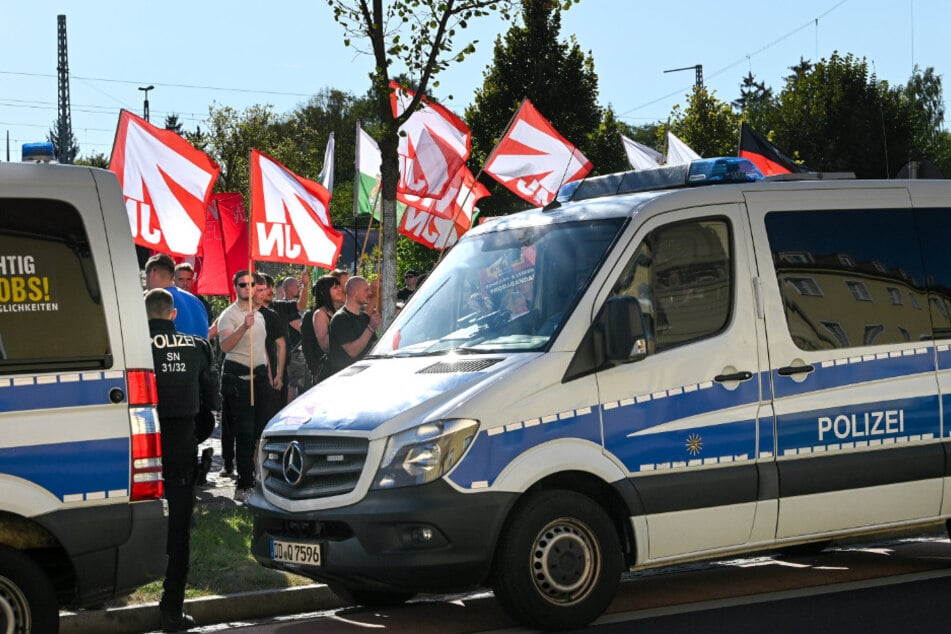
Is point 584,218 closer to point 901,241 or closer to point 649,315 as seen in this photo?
point 649,315

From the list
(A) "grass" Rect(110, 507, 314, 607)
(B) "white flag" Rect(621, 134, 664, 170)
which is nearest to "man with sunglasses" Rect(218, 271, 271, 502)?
(A) "grass" Rect(110, 507, 314, 607)

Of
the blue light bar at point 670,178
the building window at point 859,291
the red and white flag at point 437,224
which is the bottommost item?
the building window at point 859,291

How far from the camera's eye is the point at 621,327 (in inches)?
281

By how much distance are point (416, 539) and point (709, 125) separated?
3914 cm

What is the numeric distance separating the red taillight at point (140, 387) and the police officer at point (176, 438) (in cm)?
140

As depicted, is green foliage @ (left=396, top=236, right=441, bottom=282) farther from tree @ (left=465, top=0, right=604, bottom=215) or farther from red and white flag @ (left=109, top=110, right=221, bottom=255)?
red and white flag @ (left=109, top=110, right=221, bottom=255)

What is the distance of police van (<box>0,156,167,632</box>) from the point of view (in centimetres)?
583

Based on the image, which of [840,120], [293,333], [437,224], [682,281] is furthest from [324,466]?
[840,120]

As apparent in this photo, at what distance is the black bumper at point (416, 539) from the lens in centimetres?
671

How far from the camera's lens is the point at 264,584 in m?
8.34

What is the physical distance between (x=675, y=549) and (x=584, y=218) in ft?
6.21

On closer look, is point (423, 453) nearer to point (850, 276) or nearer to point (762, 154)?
point (850, 276)

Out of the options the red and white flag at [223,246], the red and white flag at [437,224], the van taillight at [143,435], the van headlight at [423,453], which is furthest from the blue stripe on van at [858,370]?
the red and white flag at [437,224]

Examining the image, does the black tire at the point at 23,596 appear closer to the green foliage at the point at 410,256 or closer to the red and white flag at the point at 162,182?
the red and white flag at the point at 162,182
